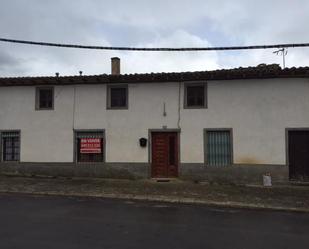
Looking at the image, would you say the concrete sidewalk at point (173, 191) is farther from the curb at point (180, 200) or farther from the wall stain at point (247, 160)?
the wall stain at point (247, 160)

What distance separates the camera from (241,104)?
18547 mm

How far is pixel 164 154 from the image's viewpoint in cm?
1925

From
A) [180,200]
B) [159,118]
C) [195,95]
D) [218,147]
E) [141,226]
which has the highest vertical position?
[195,95]

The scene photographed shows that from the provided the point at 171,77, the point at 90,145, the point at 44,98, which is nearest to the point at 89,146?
the point at 90,145

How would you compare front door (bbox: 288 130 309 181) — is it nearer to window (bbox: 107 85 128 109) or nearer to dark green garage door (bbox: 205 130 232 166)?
dark green garage door (bbox: 205 130 232 166)

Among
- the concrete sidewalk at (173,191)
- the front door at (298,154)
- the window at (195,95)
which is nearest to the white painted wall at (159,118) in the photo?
the window at (195,95)

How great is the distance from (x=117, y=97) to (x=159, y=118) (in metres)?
2.16

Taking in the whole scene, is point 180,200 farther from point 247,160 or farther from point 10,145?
point 10,145

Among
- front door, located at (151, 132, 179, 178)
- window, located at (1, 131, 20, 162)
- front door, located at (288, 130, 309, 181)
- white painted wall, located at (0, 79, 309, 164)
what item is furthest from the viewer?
window, located at (1, 131, 20, 162)

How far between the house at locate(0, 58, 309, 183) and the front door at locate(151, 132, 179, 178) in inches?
1.7

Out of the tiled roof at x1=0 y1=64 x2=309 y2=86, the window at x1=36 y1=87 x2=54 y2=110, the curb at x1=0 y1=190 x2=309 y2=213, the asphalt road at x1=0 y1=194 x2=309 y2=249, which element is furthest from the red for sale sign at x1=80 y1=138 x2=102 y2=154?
the asphalt road at x1=0 y1=194 x2=309 y2=249

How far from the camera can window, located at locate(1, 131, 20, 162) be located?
20.6 metres

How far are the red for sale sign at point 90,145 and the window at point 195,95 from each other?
430 cm

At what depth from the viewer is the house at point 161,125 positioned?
18.2 m
